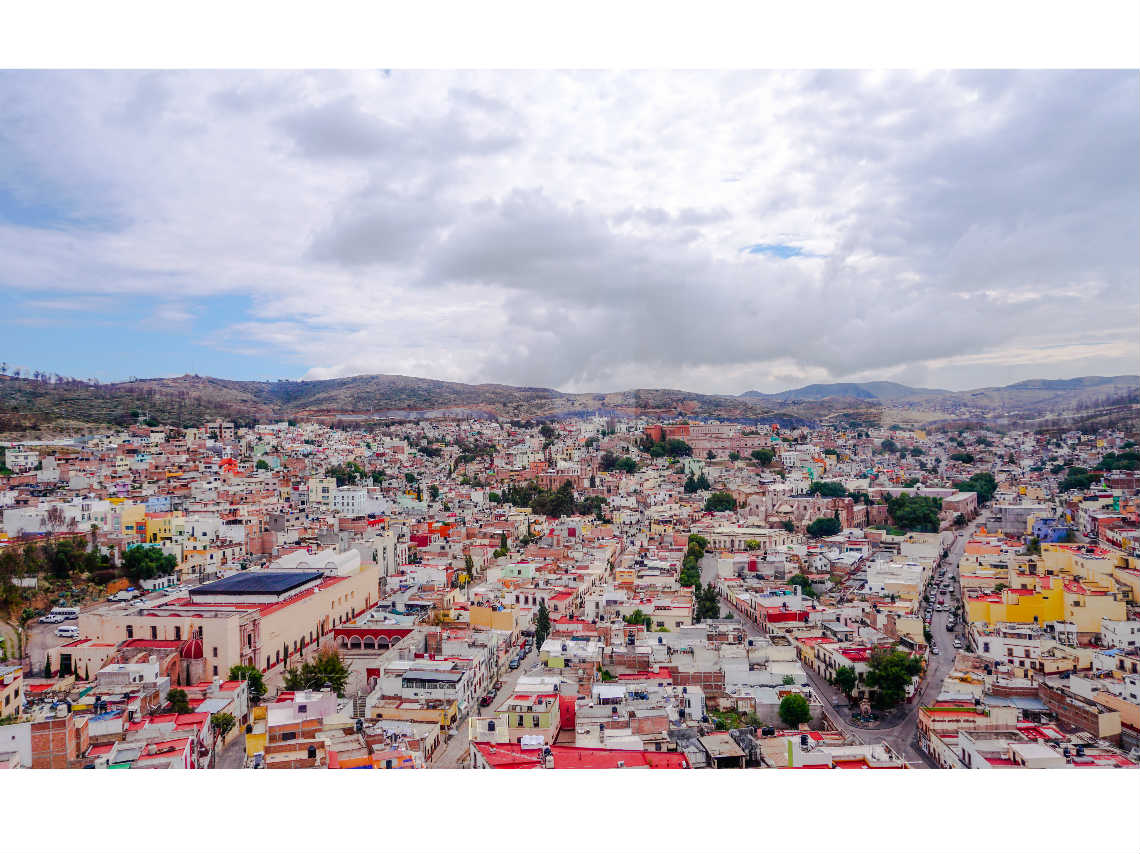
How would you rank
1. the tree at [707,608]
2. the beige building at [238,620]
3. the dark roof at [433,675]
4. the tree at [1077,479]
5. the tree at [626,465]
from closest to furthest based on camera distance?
the dark roof at [433,675]
the beige building at [238,620]
the tree at [707,608]
the tree at [1077,479]
the tree at [626,465]

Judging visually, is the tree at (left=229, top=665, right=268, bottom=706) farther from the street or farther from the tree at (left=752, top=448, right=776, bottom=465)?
the tree at (left=752, top=448, right=776, bottom=465)

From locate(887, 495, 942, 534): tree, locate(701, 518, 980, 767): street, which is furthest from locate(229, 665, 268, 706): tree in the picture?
locate(887, 495, 942, 534): tree

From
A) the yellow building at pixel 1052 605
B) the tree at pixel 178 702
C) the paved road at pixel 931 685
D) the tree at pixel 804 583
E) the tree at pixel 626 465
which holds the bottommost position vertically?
the paved road at pixel 931 685

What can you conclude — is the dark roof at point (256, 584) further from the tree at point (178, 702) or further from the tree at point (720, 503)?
the tree at point (720, 503)

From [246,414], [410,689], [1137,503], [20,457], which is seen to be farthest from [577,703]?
[246,414]

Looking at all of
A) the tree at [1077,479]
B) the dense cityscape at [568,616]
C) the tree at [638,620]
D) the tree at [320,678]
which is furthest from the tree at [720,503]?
the tree at [320,678]
